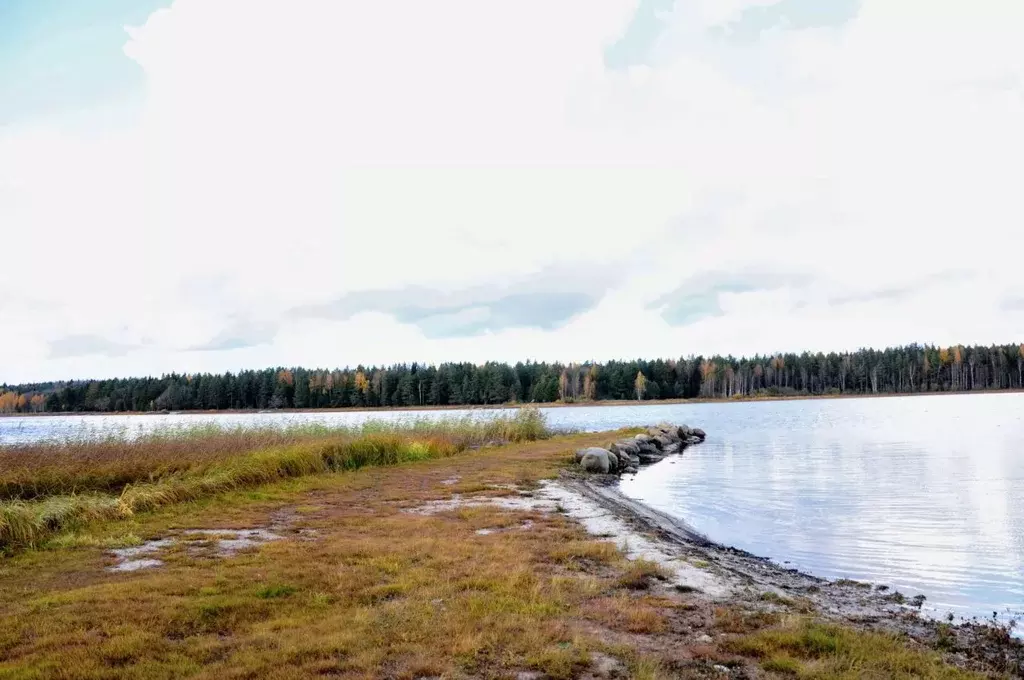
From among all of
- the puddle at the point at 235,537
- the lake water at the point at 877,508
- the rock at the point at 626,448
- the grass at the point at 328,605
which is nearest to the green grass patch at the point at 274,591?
the grass at the point at 328,605

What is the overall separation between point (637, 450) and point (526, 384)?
11337 cm

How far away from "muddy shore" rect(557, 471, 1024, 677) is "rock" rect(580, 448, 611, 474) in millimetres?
8353

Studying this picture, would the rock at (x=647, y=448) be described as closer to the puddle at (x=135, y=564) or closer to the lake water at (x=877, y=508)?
the lake water at (x=877, y=508)

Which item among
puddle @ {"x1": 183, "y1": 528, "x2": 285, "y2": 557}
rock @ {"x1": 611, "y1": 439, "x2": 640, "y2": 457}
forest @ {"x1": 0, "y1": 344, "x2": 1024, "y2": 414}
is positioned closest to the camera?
puddle @ {"x1": 183, "y1": 528, "x2": 285, "y2": 557}

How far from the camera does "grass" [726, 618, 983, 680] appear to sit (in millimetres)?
5098

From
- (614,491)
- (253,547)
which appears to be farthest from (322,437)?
(253,547)

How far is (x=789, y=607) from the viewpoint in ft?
23.2

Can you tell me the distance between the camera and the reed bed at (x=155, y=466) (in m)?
11.5

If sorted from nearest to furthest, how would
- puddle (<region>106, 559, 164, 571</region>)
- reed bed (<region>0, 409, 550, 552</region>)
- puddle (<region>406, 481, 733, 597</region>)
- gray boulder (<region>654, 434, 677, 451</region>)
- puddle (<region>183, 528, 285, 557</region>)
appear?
puddle (<region>406, 481, 733, 597</region>)
puddle (<region>106, 559, 164, 571</region>)
puddle (<region>183, 528, 285, 557</region>)
reed bed (<region>0, 409, 550, 552</region>)
gray boulder (<region>654, 434, 677, 451</region>)

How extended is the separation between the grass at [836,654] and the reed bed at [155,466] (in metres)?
10.6

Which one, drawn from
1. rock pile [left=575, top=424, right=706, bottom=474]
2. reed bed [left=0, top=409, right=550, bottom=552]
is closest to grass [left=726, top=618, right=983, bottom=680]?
reed bed [left=0, top=409, right=550, bottom=552]

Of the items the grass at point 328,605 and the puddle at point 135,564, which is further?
the puddle at point 135,564

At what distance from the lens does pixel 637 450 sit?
92.3 feet

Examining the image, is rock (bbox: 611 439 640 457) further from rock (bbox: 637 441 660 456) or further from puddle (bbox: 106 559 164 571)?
puddle (bbox: 106 559 164 571)
